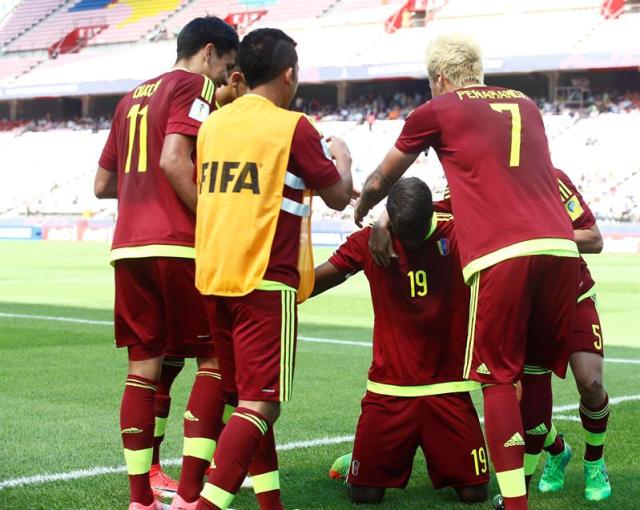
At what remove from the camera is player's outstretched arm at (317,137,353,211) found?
4211 millimetres

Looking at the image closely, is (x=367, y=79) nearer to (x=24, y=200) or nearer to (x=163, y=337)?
(x=24, y=200)

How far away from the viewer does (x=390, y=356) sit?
17.6 feet

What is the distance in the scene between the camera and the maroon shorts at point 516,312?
13.9 feet

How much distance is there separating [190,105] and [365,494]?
1.95 metres

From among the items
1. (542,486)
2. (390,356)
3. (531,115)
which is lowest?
(542,486)

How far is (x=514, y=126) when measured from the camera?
14.4ft

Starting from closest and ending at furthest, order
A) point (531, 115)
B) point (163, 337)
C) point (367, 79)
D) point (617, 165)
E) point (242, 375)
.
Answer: point (242, 375), point (531, 115), point (163, 337), point (617, 165), point (367, 79)

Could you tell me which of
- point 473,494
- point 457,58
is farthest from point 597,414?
point 457,58

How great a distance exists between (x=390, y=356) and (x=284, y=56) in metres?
1.73

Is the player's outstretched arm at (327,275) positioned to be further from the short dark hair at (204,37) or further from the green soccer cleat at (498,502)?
the green soccer cleat at (498,502)

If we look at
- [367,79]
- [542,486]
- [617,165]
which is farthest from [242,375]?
[367,79]

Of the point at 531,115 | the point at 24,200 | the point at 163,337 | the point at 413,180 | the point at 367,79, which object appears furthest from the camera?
the point at 24,200

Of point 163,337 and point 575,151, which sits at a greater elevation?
point 163,337

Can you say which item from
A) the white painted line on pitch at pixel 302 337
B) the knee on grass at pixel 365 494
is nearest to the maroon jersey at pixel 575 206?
the knee on grass at pixel 365 494
